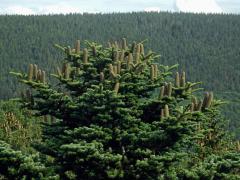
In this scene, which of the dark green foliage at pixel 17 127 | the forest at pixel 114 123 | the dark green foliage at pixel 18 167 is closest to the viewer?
the dark green foliage at pixel 18 167

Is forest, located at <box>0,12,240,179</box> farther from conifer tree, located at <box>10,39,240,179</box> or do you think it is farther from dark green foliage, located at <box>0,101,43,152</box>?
dark green foliage, located at <box>0,101,43,152</box>

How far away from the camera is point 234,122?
178 m

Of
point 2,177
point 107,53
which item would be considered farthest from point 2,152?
point 107,53

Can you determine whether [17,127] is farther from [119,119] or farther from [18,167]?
[18,167]

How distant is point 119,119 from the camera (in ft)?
51.0

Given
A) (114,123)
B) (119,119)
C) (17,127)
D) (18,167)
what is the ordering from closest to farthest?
(18,167) < (119,119) < (114,123) < (17,127)

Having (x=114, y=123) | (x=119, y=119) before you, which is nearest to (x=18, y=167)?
(x=114, y=123)

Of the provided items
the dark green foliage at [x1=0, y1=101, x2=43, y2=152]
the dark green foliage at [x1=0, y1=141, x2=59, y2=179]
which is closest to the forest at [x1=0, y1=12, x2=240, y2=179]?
the dark green foliage at [x1=0, y1=141, x2=59, y2=179]

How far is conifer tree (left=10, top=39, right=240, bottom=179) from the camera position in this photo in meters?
14.5

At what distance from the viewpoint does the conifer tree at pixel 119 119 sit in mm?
14484

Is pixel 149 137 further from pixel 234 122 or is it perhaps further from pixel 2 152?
pixel 234 122

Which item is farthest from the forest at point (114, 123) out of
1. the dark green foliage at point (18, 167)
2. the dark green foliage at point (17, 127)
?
the dark green foliage at point (17, 127)

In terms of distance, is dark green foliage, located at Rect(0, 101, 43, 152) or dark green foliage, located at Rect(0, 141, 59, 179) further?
dark green foliage, located at Rect(0, 101, 43, 152)

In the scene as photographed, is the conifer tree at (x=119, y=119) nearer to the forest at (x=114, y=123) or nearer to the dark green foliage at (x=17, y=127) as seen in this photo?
the forest at (x=114, y=123)
